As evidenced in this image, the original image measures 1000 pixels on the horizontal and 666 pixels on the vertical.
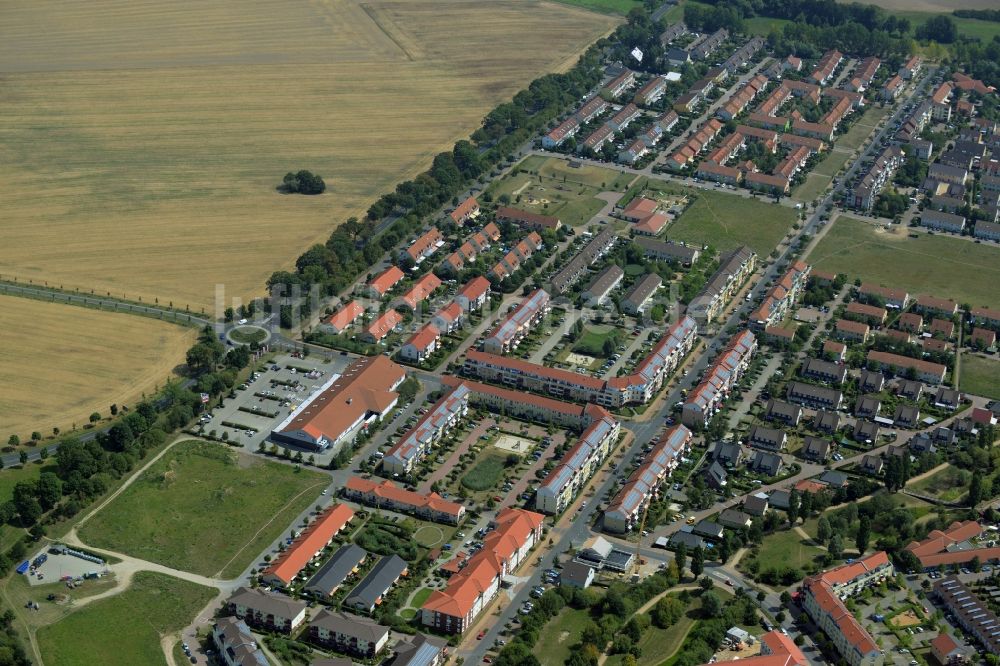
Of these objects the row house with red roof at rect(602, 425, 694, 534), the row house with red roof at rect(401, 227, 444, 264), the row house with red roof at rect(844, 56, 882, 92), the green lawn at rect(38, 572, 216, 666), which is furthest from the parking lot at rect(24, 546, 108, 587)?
the row house with red roof at rect(844, 56, 882, 92)

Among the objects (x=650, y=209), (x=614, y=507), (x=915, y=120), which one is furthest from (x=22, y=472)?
(x=915, y=120)

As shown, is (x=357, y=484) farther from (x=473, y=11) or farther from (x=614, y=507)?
(x=473, y=11)

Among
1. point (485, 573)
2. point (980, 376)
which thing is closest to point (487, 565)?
point (485, 573)

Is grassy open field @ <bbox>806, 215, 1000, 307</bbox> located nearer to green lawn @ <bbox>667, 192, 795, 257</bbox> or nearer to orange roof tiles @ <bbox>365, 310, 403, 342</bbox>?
green lawn @ <bbox>667, 192, 795, 257</bbox>

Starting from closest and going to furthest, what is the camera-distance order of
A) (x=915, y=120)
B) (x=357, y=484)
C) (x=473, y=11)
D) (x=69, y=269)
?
(x=357, y=484)
(x=69, y=269)
(x=915, y=120)
(x=473, y=11)

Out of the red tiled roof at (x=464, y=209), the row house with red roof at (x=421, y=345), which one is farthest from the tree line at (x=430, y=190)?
the row house with red roof at (x=421, y=345)

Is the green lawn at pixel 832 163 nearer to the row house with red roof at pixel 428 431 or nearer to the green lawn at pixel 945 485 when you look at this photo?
the green lawn at pixel 945 485
